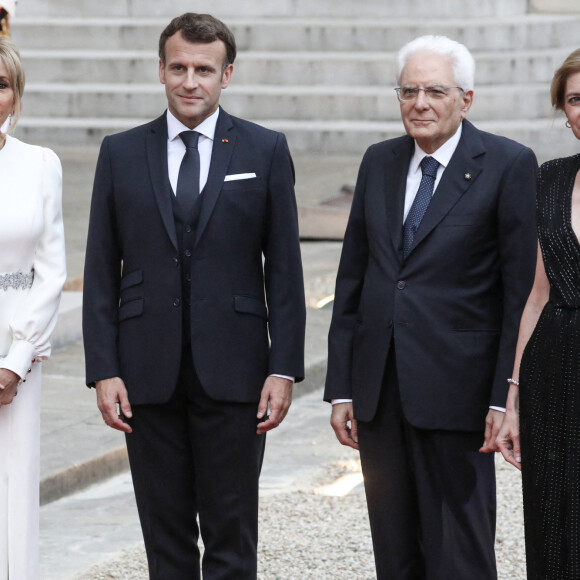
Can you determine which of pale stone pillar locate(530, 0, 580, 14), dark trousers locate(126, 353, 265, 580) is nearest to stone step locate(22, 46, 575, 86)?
pale stone pillar locate(530, 0, 580, 14)

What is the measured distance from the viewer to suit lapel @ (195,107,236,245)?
13.0ft

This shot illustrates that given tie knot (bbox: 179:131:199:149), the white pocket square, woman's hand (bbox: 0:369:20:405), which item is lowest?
woman's hand (bbox: 0:369:20:405)

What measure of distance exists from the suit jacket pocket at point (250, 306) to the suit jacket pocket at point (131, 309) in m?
0.28

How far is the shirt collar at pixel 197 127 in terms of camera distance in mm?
4031

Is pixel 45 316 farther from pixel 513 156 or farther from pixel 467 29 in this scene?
pixel 467 29

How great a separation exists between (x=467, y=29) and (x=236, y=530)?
14487mm

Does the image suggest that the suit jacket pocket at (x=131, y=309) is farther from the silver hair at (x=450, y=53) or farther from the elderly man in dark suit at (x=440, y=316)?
the silver hair at (x=450, y=53)

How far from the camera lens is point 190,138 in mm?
4027

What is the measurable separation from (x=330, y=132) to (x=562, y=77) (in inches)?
559

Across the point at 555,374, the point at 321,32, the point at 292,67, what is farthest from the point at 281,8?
the point at 555,374

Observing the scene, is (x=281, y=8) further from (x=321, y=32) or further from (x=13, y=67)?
(x=13, y=67)

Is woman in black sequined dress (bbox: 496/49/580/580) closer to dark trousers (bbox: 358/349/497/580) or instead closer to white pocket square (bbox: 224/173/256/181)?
dark trousers (bbox: 358/349/497/580)

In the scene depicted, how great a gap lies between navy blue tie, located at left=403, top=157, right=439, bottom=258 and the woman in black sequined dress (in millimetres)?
379

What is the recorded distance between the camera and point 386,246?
12.8ft
